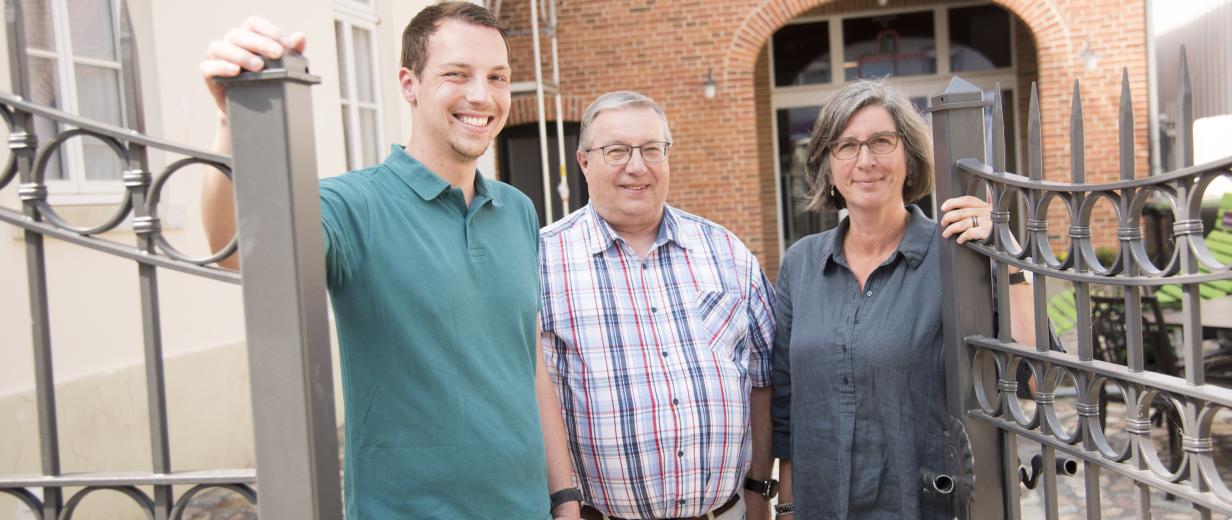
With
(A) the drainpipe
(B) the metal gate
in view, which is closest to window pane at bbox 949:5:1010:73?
(A) the drainpipe

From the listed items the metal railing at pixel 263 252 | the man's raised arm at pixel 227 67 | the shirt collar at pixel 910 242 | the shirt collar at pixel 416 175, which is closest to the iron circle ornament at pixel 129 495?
the metal railing at pixel 263 252

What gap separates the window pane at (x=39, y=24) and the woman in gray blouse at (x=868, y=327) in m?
3.97

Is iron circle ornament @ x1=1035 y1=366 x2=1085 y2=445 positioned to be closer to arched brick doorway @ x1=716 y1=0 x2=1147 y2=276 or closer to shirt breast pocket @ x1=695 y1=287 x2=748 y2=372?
shirt breast pocket @ x1=695 y1=287 x2=748 y2=372

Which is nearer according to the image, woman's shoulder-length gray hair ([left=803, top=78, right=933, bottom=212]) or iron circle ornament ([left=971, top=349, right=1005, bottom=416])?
iron circle ornament ([left=971, top=349, right=1005, bottom=416])

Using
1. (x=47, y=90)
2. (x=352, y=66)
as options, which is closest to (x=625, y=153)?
(x=47, y=90)

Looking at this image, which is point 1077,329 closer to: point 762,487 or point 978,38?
point 762,487

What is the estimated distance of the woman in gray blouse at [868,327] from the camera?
225cm

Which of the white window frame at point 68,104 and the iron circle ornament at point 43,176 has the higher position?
the white window frame at point 68,104

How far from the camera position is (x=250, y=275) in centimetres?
130

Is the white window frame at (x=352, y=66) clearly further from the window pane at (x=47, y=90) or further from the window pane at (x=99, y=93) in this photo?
the window pane at (x=47, y=90)

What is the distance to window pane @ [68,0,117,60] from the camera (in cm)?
496

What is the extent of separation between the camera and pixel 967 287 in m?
2.01

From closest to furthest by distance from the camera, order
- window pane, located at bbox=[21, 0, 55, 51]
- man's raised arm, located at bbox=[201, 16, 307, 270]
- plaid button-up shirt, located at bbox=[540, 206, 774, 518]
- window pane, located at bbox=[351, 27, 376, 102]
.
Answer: man's raised arm, located at bbox=[201, 16, 307, 270], plaid button-up shirt, located at bbox=[540, 206, 774, 518], window pane, located at bbox=[21, 0, 55, 51], window pane, located at bbox=[351, 27, 376, 102]

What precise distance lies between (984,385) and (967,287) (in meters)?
0.20
